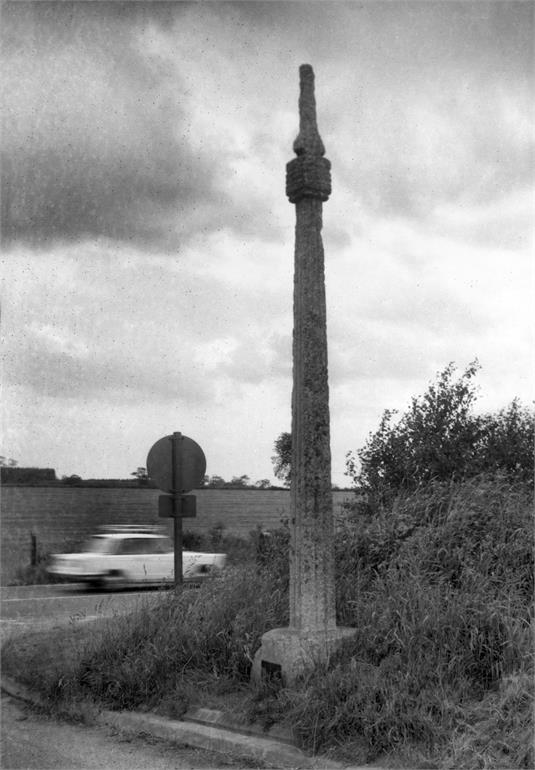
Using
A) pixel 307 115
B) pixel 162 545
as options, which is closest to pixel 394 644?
pixel 307 115

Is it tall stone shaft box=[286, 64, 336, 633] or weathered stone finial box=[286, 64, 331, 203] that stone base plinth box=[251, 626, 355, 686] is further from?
weathered stone finial box=[286, 64, 331, 203]

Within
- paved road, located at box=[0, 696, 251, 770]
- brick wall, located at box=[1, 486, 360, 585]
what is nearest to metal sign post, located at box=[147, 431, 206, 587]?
paved road, located at box=[0, 696, 251, 770]

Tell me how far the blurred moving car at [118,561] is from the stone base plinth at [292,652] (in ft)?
32.5

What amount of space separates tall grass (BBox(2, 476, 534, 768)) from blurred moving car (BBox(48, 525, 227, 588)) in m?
7.66

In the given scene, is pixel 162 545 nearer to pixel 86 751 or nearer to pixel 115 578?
pixel 115 578

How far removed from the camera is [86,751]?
19.6ft

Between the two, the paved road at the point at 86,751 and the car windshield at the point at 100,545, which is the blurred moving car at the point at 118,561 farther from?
the paved road at the point at 86,751

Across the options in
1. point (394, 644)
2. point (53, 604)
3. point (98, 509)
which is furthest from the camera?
point (98, 509)

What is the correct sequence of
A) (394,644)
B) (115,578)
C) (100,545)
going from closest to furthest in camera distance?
1. (394,644)
2. (115,578)
3. (100,545)

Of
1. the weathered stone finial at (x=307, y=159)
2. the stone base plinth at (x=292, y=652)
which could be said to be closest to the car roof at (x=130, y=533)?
the stone base plinth at (x=292, y=652)

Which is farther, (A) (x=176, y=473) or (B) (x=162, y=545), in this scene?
(B) (x=162, y=545)

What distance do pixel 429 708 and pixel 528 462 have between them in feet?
56.3

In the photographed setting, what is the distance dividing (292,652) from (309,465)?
1.40 metres

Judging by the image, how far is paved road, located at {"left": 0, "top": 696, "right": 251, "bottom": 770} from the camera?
564 centimetres
